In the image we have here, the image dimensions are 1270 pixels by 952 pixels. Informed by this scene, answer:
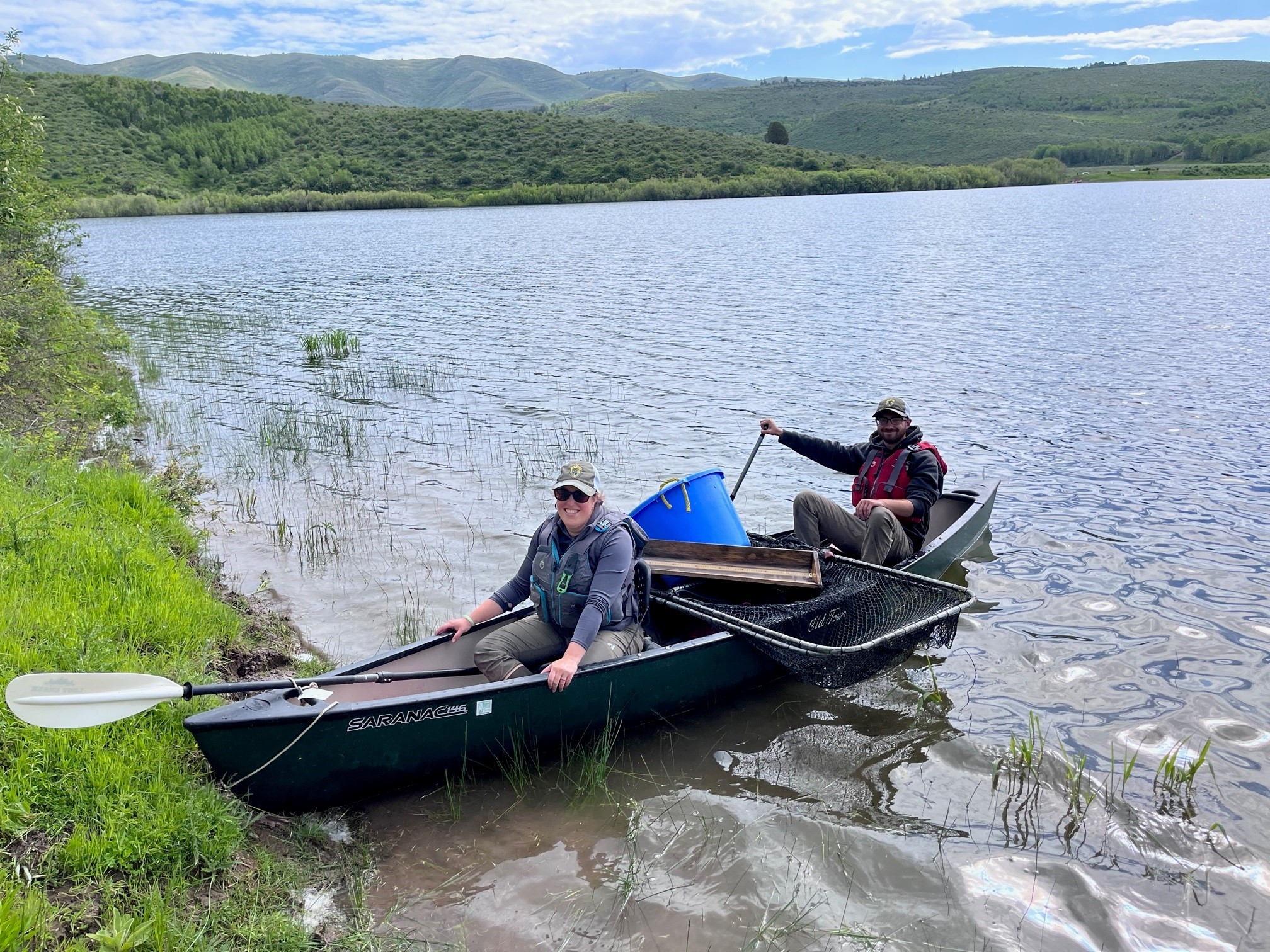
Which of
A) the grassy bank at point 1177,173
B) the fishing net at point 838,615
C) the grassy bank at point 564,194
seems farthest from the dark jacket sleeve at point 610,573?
the grassy bank at point 1177,173

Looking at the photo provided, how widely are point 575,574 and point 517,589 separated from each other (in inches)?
21.3

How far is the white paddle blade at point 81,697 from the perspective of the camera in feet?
13.0

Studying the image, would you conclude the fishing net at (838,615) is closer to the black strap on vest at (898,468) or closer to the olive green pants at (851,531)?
the olive green pants at (851,531)

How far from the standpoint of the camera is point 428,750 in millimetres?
5184

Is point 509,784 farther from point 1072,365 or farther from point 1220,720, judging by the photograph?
point 1072,365

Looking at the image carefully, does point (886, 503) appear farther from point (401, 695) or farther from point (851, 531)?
point (401, 695)

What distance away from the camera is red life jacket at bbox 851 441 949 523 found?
316 inches

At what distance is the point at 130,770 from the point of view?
14.4ft

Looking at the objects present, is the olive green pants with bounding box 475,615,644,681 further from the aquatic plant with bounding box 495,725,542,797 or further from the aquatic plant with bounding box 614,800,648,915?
the aquatic plant with bounding box 614,800,648,915

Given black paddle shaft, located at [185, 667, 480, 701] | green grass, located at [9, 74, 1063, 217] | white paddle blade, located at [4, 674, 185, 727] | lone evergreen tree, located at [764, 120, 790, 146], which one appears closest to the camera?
white paddle blade, located at [4, 674, 185, 727]

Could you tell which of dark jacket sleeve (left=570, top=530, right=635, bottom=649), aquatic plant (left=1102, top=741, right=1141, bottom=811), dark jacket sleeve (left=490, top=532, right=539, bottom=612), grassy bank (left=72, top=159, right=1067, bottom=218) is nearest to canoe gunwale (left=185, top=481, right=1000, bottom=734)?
dark jacket sleeve (left=490, top=532, right=539, bottom=612)

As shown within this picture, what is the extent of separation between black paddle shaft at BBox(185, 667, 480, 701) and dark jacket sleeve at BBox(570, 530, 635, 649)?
87 cm

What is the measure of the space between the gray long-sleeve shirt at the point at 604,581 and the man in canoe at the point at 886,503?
2515 millimetres

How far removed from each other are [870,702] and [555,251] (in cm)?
3614
